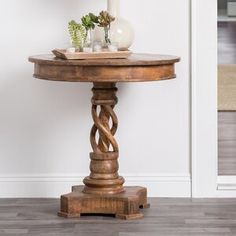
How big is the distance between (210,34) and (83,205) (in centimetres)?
112

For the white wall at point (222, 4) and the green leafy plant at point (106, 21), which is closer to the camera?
the green leafy plant at point (106, 21)

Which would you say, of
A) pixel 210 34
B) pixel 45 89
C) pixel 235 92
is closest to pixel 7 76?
pixel 45 89

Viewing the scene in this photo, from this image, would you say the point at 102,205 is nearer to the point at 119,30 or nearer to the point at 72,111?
the point at 72,111

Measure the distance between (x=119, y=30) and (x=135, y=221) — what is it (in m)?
0.90

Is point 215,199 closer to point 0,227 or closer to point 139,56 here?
point 139,56

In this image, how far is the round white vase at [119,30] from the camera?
390 cm

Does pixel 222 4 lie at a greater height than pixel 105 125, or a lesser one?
greater

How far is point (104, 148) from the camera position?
3.97 metres

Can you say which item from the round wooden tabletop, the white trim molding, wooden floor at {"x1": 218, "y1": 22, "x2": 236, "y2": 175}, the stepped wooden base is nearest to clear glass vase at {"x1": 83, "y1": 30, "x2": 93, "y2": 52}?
the round wooden tabletop

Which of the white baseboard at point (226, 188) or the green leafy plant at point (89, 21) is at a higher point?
the green leafy plant at point (89, 21)

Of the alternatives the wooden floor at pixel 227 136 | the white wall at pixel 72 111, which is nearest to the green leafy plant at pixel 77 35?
the white wall at pixel 72 111

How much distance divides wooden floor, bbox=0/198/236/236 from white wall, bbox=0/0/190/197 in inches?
6.7

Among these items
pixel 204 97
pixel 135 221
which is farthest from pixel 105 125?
pixel 204 97

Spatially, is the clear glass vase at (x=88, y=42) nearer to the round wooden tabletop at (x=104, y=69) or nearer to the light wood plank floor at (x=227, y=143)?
the round wooden tabletop at (x=104, y=69)
